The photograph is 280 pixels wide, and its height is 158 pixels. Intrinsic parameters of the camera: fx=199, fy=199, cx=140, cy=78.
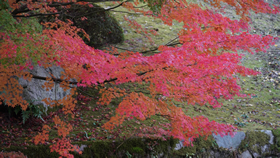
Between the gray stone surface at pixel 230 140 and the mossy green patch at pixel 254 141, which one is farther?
the mossy green patch at pixel 254 141

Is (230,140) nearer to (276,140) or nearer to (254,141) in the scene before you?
(254,141)

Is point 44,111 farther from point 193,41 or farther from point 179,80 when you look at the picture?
point 193,41

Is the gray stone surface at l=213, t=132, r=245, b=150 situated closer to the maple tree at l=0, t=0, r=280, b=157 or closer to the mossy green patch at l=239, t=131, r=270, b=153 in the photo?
the mossy green patch at l=239, t=131, r=270, b=153

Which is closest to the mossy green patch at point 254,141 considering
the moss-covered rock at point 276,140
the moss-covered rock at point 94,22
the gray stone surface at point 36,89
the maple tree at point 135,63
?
the moss-covered rock at point 276,140

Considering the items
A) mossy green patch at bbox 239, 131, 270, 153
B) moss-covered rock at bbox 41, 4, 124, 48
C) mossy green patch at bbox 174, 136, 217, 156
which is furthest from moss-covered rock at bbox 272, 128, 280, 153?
moss-covered rock at bbox 41, 4, 124, 48

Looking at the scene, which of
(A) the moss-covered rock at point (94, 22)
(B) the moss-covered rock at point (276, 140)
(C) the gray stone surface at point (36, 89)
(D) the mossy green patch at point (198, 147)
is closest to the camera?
(C) the gray stone surface at point (36, 89)

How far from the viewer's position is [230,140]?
652cm

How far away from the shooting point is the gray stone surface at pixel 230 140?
6422 mm

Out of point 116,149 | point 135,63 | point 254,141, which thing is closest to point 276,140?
point 254,141

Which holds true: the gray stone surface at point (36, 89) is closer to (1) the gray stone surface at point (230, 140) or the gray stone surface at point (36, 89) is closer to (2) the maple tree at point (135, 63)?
(2) the maple tree at point (135, 63)

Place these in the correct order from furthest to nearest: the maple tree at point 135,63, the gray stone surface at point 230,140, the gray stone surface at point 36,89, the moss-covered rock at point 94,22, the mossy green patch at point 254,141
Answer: the moss-covered rock at point 94,22 < the mossy green patch at point 254,141 < the gray stone surface at point 230,140 < the gray stone surface at point 36,89 < the maple tree at point 135,63

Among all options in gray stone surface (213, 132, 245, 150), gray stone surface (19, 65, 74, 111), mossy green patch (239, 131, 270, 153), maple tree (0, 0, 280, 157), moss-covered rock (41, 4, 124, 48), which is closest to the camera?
maple tree (0, 0, 280, 157)

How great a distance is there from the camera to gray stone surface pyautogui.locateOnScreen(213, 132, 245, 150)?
21.1 ft

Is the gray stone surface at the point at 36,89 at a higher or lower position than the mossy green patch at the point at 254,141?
higher
